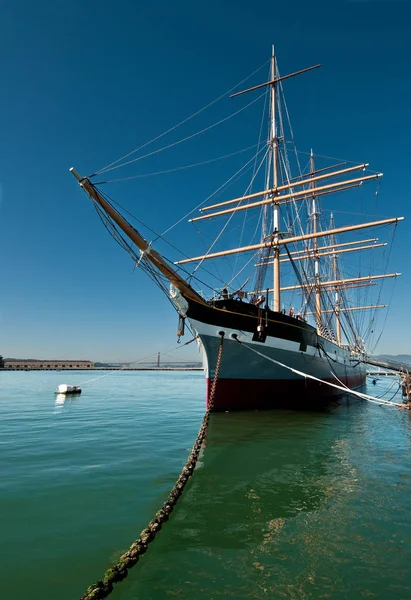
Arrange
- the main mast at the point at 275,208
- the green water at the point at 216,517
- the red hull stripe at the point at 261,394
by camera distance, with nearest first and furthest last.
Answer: the green water at the point at 216,517
the red hull stripe at the point at 261,394
the main mast at the point at 275,208

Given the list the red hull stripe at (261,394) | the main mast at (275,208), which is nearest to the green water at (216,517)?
the red hull stripe at (261,394)

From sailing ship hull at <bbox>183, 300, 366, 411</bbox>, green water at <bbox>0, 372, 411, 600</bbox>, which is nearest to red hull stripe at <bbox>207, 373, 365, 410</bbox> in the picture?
sailing ship hull at <bbox>183, 300, 366, 411</bbox>

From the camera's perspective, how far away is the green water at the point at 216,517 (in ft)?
11.2

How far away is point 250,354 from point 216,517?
1059 cm

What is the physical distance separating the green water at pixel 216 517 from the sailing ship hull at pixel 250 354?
16.2ft

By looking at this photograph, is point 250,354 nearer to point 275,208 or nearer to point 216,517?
point 216,517

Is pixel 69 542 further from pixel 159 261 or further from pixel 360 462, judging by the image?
pixel 159 261

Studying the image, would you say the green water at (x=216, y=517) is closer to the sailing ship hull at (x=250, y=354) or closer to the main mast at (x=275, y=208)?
the sailing ship hull at (x=250, y=354)

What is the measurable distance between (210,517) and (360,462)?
15.7 ft

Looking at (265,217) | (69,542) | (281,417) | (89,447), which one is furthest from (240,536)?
(265,217)

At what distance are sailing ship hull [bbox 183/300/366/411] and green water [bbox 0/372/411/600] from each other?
4.94 metres

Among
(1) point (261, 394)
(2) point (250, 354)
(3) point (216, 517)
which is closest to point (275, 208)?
(2) point (250, 354)

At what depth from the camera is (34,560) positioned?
149 inches

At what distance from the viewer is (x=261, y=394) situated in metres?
16.2
